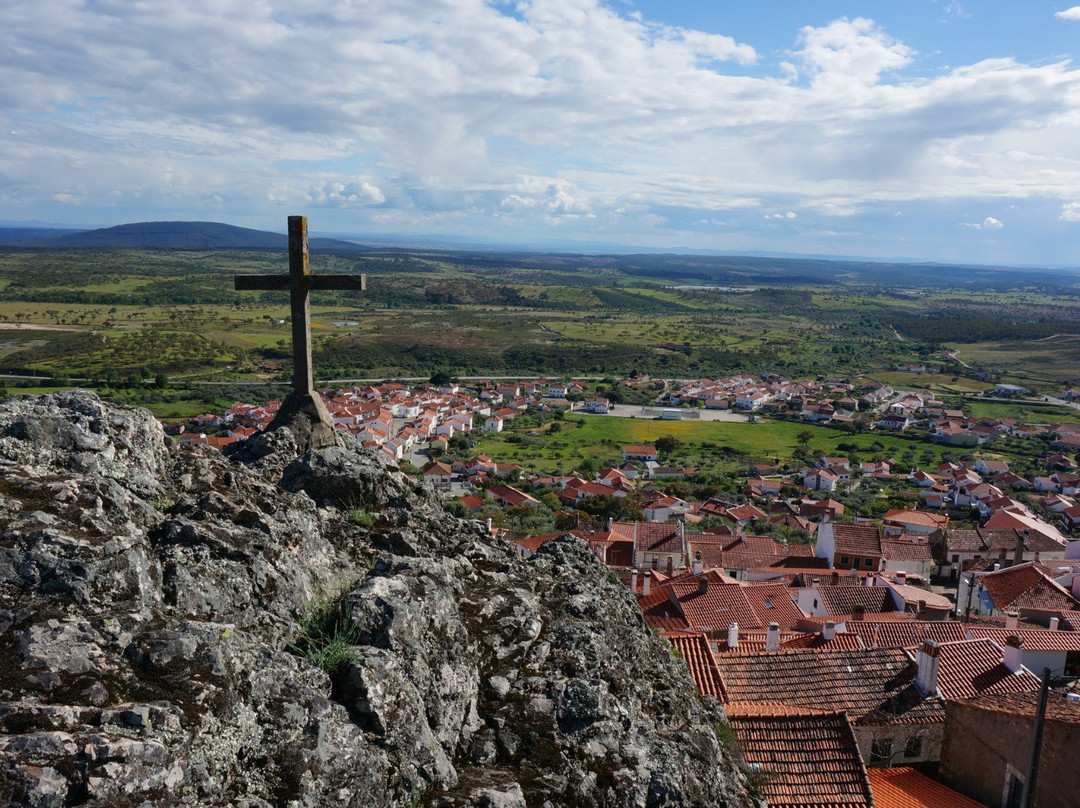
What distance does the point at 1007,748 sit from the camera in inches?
405

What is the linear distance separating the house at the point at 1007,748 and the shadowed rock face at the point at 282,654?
4.87m

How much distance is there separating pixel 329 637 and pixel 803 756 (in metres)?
6.66

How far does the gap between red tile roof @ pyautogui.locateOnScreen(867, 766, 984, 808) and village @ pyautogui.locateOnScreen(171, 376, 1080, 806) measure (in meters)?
0.03

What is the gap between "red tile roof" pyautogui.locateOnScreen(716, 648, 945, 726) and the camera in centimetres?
1192

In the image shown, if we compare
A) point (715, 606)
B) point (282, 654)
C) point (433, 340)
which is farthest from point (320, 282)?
point (433, 340)

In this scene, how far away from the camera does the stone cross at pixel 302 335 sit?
376 inches

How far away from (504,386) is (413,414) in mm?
25181

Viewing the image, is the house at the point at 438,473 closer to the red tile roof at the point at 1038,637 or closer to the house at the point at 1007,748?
the red tile roof at the point at 1038,637

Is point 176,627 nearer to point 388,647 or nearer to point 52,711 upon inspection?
point 52,711

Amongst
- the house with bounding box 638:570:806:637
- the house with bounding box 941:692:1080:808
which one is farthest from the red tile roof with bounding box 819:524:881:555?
the house with bounding box 941:692:1080:808

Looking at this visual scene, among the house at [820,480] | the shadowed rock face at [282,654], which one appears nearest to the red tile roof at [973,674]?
the shadowed rock face at [282,654]

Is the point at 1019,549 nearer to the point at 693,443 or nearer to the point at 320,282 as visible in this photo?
the point at 320,282

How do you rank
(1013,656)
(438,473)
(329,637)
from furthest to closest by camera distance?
1. (438,473)
2. (1013,656)
3. (329,637)

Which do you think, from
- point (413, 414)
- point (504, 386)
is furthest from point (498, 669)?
→ point (504, 386)
